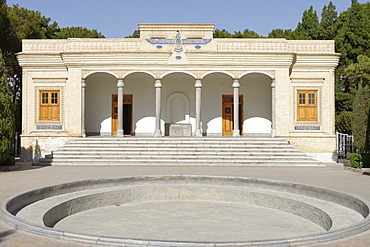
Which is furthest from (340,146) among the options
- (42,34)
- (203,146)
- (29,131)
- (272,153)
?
(42,34)

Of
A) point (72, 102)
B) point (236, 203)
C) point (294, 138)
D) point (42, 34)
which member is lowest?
point (236, 203)

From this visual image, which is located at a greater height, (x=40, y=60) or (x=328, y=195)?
(x=40, y=60)

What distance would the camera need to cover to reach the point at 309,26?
3178cm

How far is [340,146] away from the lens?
20.4 meters

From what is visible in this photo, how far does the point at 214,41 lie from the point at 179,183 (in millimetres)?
10578

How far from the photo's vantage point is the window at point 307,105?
67.5 ft

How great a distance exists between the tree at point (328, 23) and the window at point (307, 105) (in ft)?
40.4

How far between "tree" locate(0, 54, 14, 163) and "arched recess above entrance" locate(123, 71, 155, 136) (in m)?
9.21

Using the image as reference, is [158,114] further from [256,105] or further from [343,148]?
[343,148]

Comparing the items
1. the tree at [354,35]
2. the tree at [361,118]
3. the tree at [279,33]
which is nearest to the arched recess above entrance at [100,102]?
the tree at [361,118]

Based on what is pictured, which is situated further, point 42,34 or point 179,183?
point 42,34

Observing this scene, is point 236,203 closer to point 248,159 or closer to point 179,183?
point 179,183

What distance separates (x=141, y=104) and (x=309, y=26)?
16.3m

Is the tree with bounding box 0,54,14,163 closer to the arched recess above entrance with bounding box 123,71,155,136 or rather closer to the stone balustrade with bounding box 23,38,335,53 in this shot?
the stone balustrade with bounding box 23,38,335,53
